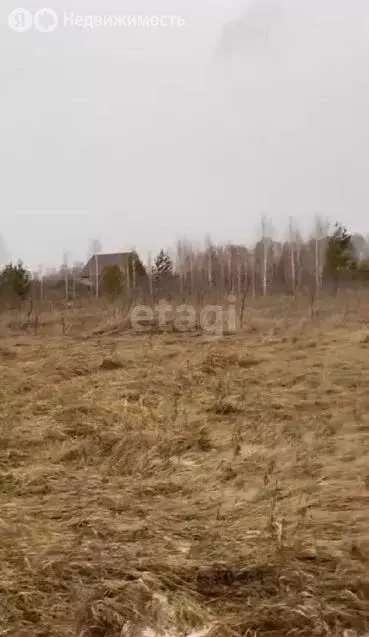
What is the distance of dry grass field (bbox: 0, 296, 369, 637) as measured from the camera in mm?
1437

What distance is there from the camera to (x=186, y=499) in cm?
224

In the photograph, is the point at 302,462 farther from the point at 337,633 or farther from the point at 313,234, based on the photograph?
the point at 313,234

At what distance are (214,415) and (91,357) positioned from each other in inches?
90.8

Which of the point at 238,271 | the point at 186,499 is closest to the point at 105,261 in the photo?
the point at 238,271

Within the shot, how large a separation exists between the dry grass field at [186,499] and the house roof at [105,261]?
661cm

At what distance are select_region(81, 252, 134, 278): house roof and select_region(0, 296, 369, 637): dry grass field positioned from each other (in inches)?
260

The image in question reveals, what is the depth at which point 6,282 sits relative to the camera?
10812mm

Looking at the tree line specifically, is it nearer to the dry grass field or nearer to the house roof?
the house roof

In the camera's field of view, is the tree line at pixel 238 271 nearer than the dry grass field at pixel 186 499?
No

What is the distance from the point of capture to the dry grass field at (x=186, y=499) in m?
1.44

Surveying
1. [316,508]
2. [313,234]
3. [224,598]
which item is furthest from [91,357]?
[313,234]

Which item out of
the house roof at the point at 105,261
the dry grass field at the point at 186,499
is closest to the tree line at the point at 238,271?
the house roof at the point at 105,261

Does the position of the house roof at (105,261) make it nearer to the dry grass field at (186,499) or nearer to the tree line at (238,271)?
the tree line at (238,271)

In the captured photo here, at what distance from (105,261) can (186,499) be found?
995 centimetres
